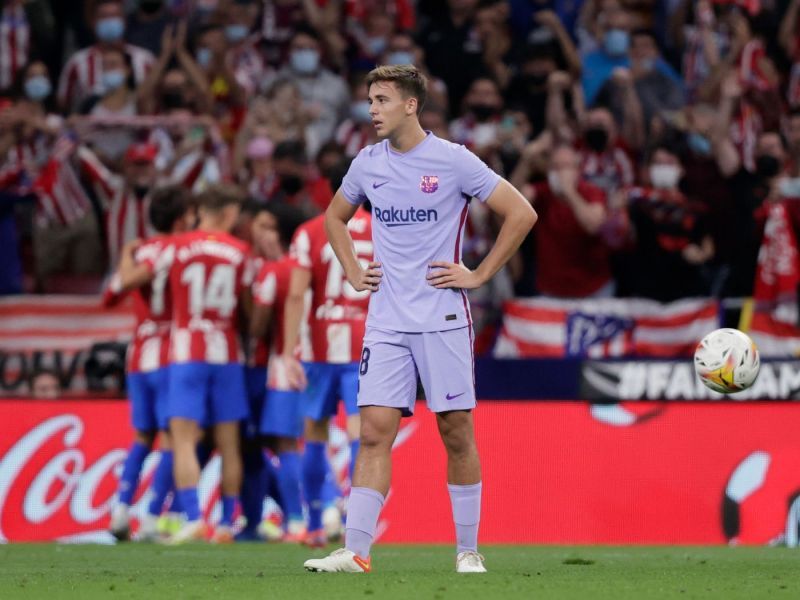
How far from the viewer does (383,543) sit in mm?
13344

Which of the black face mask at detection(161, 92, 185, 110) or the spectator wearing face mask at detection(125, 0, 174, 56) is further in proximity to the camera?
the spectator wearing face mask at detection(125, 0, 174, 56)

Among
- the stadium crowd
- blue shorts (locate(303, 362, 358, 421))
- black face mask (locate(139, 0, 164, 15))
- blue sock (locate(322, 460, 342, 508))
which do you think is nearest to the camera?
blue shorts (locate(303, 362, 358, 421))

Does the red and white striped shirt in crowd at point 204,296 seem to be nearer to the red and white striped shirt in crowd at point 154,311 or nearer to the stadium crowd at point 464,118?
the red and white striped shirt in crowd at point 154,311

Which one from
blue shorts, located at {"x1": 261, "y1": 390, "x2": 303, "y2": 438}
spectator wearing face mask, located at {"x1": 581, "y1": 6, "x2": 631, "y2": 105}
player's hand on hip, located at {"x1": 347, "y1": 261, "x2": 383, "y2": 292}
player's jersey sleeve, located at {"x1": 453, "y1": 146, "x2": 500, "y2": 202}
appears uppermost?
spectator wearing face mask, located at {"x1": 581, "y1": 6, "x2": 631, "y2": 105}


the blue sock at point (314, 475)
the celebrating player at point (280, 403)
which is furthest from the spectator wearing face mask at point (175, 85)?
the blue sock at point (314, 475)

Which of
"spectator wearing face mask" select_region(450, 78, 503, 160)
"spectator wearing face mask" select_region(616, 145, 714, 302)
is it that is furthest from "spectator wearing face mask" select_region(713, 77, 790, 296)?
"spectator wearing face mask" select_region(450, 78, 503, 160)

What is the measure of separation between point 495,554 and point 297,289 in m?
2.38

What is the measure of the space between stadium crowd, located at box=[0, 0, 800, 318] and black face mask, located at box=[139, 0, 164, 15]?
4 centimetres

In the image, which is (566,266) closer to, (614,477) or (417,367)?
(614,477)

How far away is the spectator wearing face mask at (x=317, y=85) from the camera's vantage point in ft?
59.6

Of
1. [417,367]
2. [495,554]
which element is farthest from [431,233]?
[495,554]

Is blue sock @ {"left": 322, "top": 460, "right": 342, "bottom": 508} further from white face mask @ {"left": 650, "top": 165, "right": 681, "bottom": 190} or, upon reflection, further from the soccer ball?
white face mask @ {"left": 650, "top": 165, "right": 681, "bottom": 190}

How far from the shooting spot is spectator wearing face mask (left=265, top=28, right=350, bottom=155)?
18.2 m

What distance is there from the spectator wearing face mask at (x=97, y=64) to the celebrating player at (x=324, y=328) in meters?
6.61
